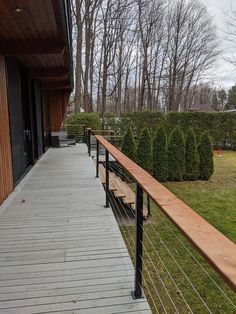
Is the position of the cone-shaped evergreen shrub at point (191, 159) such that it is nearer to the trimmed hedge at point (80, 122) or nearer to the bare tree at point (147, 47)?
the trimmed hedge at point (80, 122)

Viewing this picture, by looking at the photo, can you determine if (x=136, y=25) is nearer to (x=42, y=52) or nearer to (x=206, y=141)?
(x=206, y=141)

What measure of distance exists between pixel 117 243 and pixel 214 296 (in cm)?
123

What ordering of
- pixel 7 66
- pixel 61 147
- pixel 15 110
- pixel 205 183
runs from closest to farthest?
pixel 7 66 < pixel 15 110 < pixel 205 183 < pixel 61 147

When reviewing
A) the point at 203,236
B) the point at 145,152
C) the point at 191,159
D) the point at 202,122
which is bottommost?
the point at 191,159

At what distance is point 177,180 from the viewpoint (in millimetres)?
8883

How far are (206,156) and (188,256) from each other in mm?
5417

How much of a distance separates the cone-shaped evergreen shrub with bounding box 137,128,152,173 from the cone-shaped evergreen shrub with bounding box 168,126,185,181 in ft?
2.00

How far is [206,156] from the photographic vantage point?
29.7 feet

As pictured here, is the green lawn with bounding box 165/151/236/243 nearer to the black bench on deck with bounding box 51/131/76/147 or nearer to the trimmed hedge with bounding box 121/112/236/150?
the black bench on deck with bounding box 51/131/76/147

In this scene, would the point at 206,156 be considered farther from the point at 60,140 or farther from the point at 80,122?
the point at 80,122

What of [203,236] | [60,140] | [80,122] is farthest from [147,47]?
[203,236]

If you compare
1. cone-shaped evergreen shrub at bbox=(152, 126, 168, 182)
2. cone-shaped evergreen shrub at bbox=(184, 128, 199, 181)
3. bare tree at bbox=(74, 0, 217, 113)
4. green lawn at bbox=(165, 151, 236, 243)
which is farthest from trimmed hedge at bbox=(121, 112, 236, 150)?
cone-shaped evergreen shrub at bbox=(152, 126, 168, 182)

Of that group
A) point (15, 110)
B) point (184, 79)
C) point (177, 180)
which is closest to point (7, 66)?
point (15, 110)

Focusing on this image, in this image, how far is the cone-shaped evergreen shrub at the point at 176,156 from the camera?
28.7ft
